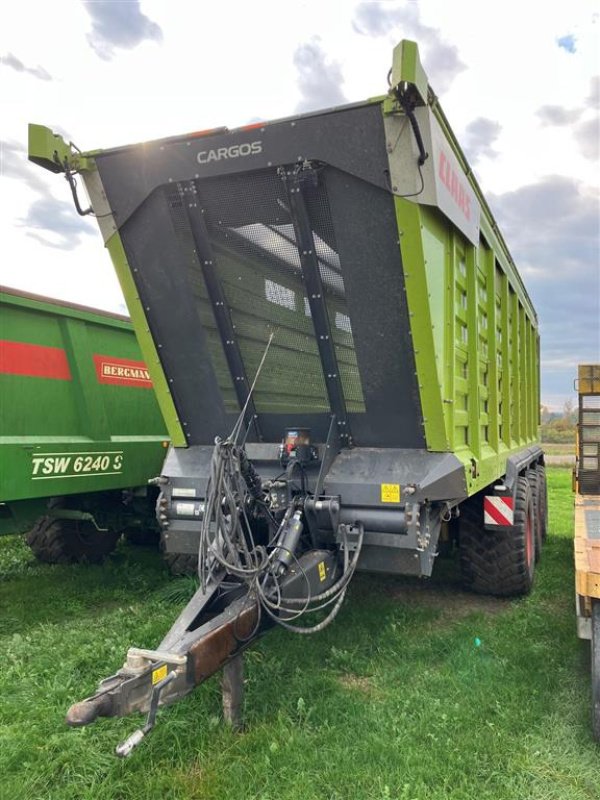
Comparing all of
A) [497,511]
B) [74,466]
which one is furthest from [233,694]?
[74,466]

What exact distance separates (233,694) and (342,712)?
1.79 ft

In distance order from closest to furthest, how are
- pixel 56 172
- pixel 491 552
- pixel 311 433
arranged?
1. pixel 56 172
2. pixel 311 433
3. pixel 491 552

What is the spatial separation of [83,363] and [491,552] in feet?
11.6

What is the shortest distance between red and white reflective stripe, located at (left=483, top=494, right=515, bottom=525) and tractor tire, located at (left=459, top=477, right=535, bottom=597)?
14 cm

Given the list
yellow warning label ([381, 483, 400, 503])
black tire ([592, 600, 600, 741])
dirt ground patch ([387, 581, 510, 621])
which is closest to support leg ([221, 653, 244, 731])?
yellow warning label ([381, 483, 400, 503])

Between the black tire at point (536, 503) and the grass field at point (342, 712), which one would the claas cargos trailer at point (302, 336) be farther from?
the black tire at point (536, 503)

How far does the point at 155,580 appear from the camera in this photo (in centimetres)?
555

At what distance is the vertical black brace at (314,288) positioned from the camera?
134 inches

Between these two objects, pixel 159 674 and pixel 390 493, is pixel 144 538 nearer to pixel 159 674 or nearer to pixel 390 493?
pixel 390 493

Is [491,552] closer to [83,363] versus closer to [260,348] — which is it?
[260,348]

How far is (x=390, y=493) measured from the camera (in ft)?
11.5

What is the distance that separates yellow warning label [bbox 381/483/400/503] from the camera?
3473mm

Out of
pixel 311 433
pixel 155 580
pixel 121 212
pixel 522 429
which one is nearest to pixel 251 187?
pixel 121 212

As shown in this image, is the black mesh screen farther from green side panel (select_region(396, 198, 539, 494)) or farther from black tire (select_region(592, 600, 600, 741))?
black tire (select_region(592, 600, 600, 741))
